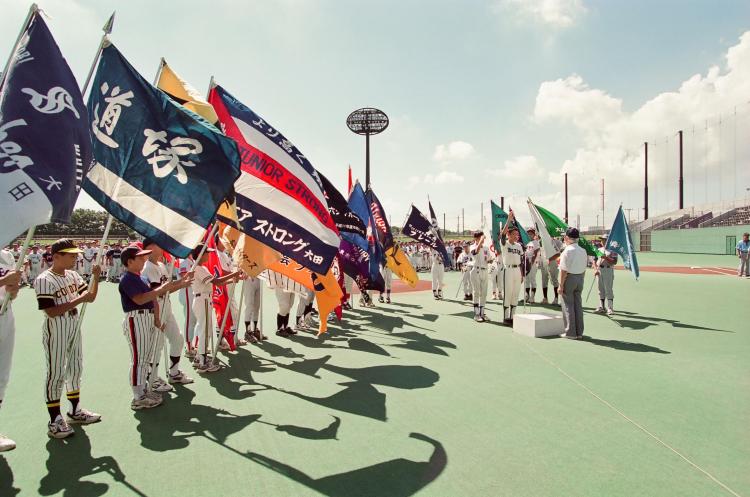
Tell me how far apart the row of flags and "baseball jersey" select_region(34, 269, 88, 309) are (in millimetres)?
869

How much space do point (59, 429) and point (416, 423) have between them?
355cm

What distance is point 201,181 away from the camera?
440 centimetres

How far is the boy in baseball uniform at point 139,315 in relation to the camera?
15.2ft

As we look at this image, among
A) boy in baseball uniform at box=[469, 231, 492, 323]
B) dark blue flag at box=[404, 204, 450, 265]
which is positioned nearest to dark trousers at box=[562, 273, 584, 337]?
boy in baseball uniform at box=[469, 231, 492, 323]

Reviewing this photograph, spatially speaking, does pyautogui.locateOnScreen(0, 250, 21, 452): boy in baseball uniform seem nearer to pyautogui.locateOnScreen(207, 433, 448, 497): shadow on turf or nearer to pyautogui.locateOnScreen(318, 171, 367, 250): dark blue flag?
pyautogui.locateOnScreen(207, 433, 448, 497): shadow on turf

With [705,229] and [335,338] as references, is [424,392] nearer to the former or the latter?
[335,338]

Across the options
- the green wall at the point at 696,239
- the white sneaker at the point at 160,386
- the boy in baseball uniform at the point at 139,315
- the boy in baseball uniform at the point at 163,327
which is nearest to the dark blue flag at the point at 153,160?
the boy in baseball uniform at the point at 139,315

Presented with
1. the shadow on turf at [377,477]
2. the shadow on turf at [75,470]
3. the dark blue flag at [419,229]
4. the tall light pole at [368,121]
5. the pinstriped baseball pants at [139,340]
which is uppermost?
the tall light pole at [368,121]

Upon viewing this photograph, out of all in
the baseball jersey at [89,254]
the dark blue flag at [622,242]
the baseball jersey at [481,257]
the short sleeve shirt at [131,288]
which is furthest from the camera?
the baseball jersey at [89,254]

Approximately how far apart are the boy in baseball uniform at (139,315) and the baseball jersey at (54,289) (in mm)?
452

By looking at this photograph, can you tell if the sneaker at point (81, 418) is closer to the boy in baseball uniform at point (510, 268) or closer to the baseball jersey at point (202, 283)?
the baseball jersey at point (202, 283)

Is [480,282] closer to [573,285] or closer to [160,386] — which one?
[573,285]

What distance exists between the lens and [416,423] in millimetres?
4418

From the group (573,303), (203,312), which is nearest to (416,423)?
(203,312)
